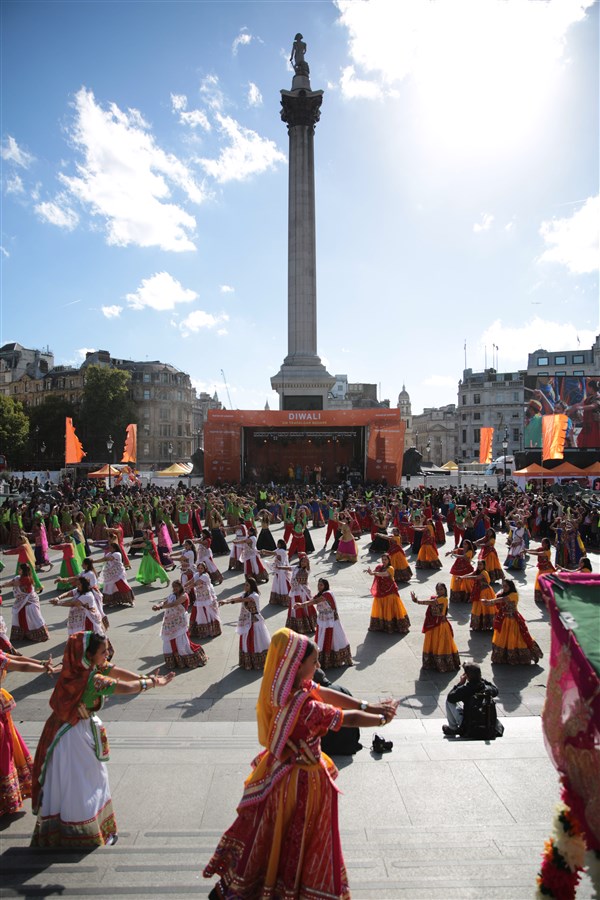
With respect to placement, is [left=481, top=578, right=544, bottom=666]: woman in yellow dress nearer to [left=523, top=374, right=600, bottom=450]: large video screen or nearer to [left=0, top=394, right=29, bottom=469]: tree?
[left=523, top=374, right=600, bottom=450]: large video screen

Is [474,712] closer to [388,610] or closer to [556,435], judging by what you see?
[388,610]

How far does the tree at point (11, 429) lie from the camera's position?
197 feet

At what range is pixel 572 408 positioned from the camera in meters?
40.3

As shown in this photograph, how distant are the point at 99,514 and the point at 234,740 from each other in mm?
18104

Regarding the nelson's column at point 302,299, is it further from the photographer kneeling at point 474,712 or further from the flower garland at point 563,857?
the flower garland at point 563,857

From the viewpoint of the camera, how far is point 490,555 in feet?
44.5

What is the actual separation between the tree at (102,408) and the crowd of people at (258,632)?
45987 millimetres

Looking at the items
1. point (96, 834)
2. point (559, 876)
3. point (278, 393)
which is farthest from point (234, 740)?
point (278, 393)

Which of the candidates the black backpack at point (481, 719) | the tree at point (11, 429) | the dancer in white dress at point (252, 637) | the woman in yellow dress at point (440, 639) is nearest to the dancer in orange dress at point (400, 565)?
the woman in yellow dress at point (440, 639)

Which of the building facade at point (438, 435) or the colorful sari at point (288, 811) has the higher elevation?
the building facade at point (438, 435)

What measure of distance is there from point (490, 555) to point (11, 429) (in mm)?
58448

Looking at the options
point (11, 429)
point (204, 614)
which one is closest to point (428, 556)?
point (204, 614)

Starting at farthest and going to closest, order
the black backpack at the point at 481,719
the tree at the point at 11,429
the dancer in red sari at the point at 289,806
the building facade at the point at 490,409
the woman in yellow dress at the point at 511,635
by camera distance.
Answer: the building facade at the point at 490,409 < the tree at the point at 11,429 < the woman in yellow dress at the point at 511,635 < the black backpack at the point at 481,719 < the dancer in red sari at the point at 289,806

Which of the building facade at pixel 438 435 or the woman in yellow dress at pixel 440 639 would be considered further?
the building facade at pixel 438 435
